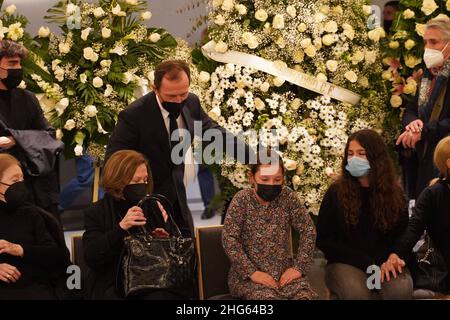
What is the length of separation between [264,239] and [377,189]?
687 millimetres

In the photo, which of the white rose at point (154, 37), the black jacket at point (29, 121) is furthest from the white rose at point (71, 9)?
the black jacket at point (29, 121)

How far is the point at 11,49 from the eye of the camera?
5.87m

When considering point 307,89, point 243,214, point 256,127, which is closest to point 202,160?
point 256,127

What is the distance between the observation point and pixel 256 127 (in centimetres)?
652

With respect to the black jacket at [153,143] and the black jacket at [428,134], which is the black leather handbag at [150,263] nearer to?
the black jacket at [153,143]

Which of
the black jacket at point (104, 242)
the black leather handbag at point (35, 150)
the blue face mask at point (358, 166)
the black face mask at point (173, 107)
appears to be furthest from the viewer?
the black leather handbag at point (35, 150)

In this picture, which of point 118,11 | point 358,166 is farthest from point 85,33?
point 358,166

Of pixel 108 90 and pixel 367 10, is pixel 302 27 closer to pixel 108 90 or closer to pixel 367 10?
pixel 367 10

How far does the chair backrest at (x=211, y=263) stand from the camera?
17.9 feet

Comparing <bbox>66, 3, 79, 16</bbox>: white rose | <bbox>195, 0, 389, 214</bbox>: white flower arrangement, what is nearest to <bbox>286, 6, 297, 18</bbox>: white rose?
<bbox>195, 0, 389, 214</bbox>: white flower arrangement

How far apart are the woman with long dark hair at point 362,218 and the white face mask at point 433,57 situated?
3.17ft

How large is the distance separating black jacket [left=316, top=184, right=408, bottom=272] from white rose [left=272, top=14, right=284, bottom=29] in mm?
1538
